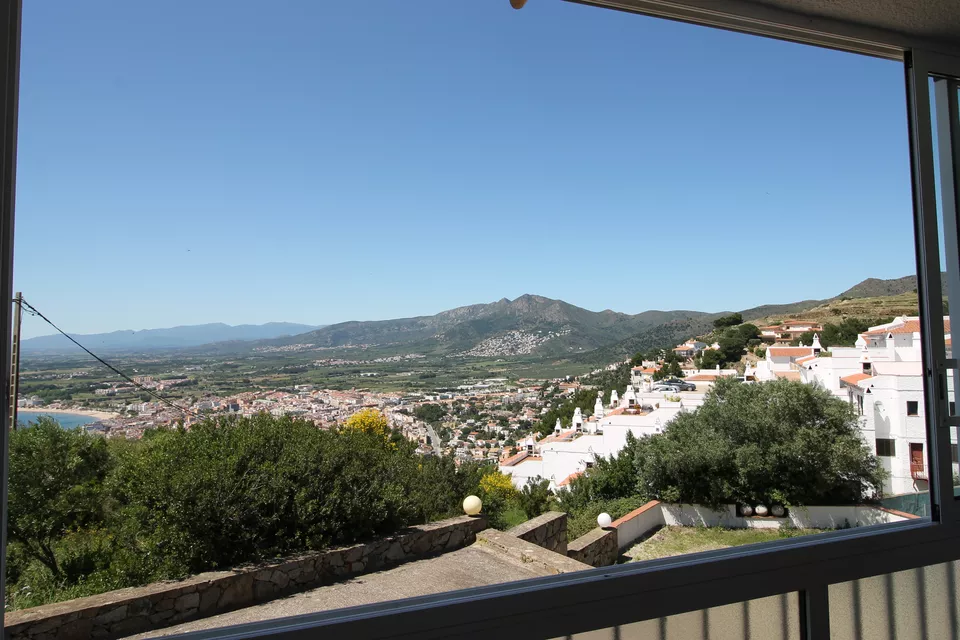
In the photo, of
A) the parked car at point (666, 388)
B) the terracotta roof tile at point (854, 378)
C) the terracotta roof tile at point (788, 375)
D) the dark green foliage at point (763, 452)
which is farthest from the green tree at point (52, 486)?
the terracotta roof tile at point (854, 378)

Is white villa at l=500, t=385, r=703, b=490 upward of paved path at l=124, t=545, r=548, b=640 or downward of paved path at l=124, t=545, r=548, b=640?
upward

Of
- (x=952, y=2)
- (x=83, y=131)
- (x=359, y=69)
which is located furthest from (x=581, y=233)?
(x=952, y=2)

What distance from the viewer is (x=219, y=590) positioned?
3.29m

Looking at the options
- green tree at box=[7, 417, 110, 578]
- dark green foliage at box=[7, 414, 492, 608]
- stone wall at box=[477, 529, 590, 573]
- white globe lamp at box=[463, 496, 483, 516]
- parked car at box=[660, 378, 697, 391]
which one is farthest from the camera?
parked car at box=[660, 378, 697, 391]

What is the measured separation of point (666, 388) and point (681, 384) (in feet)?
0.79

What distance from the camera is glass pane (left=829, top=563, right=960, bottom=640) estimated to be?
1.00 m

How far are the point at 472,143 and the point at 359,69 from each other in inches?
112

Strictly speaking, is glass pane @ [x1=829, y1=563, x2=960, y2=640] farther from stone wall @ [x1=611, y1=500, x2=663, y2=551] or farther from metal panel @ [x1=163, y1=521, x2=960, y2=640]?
stone wall @ [x1=611, y1=500, x2=663, y2=551]

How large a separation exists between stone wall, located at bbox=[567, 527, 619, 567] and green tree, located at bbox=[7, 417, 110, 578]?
13.8 ft

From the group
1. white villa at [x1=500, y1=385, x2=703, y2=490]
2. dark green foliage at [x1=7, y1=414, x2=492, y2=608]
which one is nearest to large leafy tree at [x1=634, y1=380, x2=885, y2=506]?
white villa at [x1=500, y1=385, x2=703, y2=490]

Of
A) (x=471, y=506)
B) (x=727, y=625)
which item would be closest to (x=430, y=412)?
(x=471, y=506)

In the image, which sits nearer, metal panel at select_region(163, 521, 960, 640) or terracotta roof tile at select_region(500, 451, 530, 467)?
metal panel at select_region(163, 521, 960, 640)

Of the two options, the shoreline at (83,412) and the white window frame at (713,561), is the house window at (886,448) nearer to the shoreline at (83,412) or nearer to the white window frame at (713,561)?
the white window frame at (713,561)

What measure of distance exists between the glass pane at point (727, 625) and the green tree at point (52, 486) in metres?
3.52
